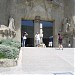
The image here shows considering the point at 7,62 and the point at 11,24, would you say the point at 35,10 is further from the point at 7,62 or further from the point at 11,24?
the point at 7,62

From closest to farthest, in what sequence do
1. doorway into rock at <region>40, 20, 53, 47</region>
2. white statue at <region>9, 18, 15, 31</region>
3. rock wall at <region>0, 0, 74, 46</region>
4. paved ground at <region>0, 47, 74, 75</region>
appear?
paved ground at <region>0, 47, 74, 75</region> → white statue at <region>9, 18, 15, 31</region> → rock wall at <region>0, 0, 74, 46</region> → doorway into rock at <region>40, 20, 53, 47</region>

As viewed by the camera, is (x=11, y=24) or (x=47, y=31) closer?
(x=11, y=24)

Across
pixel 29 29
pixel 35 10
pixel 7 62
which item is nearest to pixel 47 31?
pixel 29 29

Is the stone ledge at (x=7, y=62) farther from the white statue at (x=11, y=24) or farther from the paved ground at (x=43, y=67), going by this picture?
the white statue at (x=11, y=24)

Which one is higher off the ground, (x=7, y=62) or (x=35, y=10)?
(x=35, y=10)

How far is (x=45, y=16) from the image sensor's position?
99.6 ft

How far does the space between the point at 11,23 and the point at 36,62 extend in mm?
15104

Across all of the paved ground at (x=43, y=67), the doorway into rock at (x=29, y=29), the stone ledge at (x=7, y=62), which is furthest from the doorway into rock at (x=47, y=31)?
the stone ledge at (x=7, y=62)

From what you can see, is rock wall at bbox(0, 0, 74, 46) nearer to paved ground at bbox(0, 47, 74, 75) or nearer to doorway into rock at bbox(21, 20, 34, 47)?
doorway into rock at bbox(21, 20, 34, 47)

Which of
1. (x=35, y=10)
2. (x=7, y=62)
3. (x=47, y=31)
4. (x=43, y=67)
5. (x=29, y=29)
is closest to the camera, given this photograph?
(x=7, y=62)

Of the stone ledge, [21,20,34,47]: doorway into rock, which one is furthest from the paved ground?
[21,20,34,47]: doorway into rock

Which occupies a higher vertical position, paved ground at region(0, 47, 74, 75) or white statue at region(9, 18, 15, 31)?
white statue at region(9, 18, 15, 31)

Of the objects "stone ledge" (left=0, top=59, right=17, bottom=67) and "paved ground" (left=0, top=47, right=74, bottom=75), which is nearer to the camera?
"paved ground" (left=0, top=47, right=74, bottom=75)

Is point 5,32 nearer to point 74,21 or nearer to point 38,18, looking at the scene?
point 38,18
